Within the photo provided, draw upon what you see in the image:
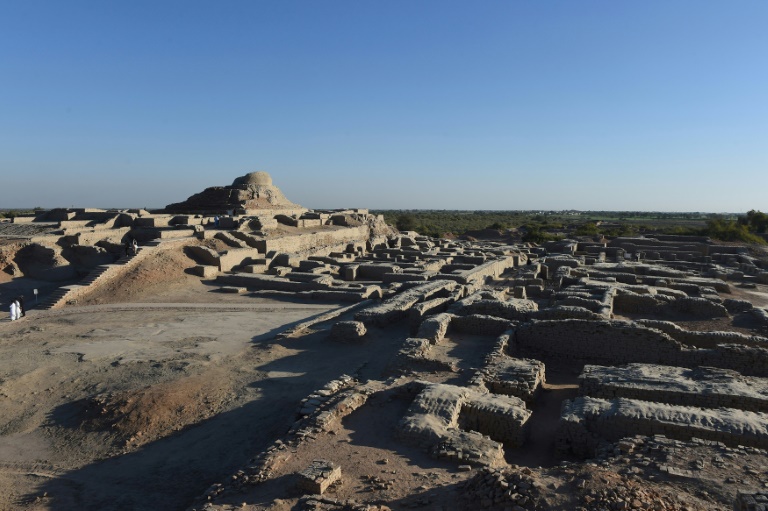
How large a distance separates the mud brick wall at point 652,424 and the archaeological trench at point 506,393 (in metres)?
0.02

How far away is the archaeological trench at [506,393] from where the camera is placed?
4.73 meters

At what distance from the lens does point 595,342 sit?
9.66 meters

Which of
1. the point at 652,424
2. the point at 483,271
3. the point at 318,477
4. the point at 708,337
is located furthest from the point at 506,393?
the point at 483,271

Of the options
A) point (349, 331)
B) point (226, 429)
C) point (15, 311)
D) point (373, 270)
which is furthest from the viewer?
point (373, 270)

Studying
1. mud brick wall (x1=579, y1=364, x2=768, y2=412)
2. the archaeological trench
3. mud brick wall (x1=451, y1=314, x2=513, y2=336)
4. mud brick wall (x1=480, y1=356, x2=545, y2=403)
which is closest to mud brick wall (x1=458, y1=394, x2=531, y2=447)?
the archaeological trench

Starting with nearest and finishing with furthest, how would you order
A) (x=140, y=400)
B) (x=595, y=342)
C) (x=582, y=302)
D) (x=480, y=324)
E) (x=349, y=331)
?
(x=140, y=400), (x=595, y=342), (x=480, y=324), (x=349, y=331), (x=582, y=302)

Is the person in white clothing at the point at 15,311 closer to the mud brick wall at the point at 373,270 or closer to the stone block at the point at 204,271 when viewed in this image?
the stone block at the point at 204,271

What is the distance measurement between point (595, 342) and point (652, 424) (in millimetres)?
3701

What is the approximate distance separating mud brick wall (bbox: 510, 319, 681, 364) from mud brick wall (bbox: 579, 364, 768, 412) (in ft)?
3.45

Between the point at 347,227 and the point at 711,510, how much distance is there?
30681mm

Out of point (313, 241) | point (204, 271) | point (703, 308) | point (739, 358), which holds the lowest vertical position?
point (204, 271)

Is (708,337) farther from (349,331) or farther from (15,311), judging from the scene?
(15,311)

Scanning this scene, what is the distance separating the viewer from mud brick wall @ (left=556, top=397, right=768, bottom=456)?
5777 millimetres

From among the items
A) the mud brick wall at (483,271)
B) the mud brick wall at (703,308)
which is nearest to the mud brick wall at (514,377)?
the mud brick wall at (703,308)
